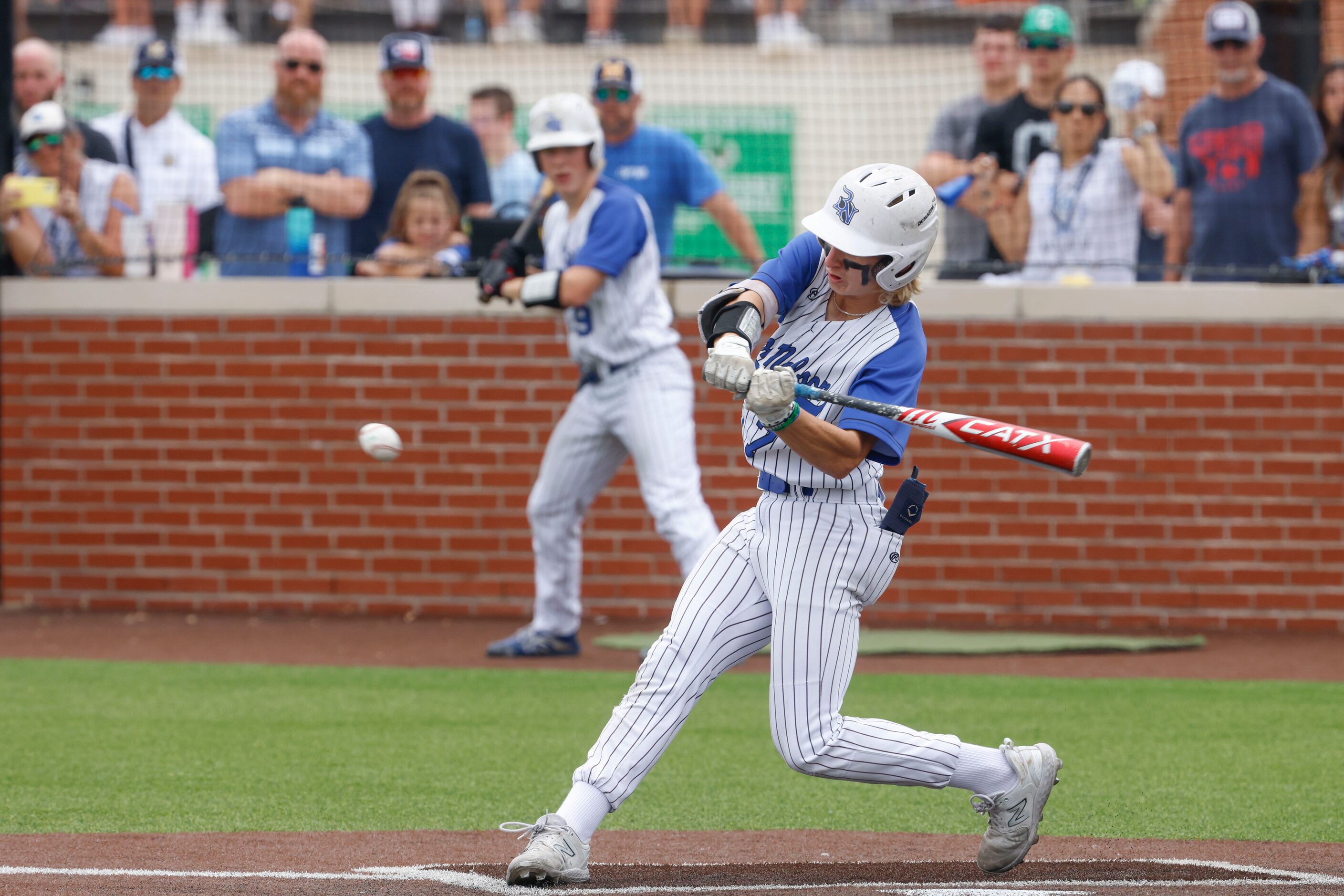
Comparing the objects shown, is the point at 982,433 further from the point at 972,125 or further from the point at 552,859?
the point at 972,125

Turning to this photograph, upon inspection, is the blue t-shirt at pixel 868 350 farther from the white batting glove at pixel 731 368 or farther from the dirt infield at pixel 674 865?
the dirt infield at pixel 674 865

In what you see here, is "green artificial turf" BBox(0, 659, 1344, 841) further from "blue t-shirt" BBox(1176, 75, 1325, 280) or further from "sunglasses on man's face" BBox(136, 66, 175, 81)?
"sunglasses on man's face" BBox(136, 66, 175, 81)

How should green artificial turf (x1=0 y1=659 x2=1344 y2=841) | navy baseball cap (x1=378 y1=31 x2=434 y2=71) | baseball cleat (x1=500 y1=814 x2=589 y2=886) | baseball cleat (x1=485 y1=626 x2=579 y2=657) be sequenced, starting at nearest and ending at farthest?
baseball cleat (x1=500 y1=814 x2=589 y2=886)
green artificial turf (x1=0 y1=659 x2=1344 y2=841)
baseball cleat (x1=485 y1=626 x2=579 y2=657)
navy baseball cap (x1=378 y1=31 x2=434 y2=71)

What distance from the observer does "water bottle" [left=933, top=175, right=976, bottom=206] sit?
29.5 ft

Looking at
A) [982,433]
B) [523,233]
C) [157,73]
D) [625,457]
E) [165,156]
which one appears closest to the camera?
[982,433]

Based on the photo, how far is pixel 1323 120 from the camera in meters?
9.05

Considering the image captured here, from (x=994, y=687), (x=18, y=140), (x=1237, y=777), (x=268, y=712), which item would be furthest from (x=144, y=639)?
(x=1237, y=777)

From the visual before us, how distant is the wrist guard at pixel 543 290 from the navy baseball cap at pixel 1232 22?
398cm

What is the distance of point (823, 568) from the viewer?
12.9 ft

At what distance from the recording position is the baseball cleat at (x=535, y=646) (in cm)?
793

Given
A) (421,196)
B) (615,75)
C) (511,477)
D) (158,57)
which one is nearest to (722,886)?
(511,477)

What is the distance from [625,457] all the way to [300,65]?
3.14 metres

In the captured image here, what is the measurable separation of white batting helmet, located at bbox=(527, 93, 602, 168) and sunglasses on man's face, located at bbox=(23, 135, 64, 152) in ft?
11.4

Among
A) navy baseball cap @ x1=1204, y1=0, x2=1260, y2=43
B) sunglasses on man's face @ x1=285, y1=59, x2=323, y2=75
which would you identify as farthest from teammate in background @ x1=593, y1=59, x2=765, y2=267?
navy baseball cap @ x1=1204, y1=0, x2=1260, y2=43
